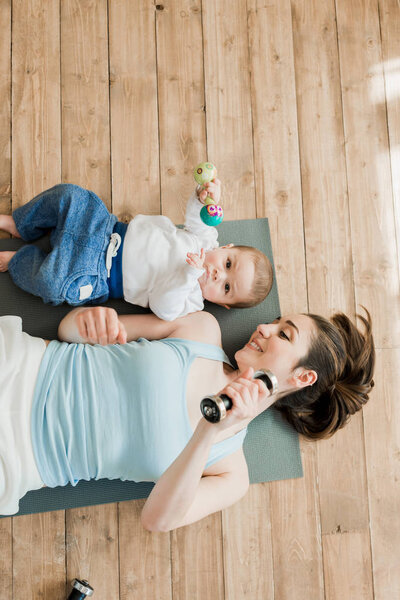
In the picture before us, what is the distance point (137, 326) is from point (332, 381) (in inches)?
24.4

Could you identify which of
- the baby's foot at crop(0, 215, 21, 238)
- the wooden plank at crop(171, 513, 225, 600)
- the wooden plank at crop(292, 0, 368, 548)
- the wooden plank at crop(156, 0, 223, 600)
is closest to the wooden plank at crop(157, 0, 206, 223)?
the wooden plank at crop(156, 0, 223, 600)

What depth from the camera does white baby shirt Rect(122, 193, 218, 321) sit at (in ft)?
4.83

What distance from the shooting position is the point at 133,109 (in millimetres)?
1796

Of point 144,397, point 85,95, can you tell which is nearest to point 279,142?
point 85,95

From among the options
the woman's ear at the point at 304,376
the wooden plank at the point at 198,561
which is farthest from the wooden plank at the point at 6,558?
the woman's ear at the point at 304,376

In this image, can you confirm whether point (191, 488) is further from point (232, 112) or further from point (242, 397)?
point (232, 112)

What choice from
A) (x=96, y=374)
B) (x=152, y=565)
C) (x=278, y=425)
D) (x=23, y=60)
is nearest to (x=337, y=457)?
(x=278, y=425)

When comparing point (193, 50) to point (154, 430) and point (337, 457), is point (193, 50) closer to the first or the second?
point (154, 430)

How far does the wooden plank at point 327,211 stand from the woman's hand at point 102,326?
0.84 m

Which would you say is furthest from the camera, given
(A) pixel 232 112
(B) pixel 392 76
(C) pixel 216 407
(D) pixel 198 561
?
(B) pixel 392 76

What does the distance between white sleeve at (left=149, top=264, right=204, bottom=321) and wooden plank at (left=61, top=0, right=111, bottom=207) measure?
46 cm

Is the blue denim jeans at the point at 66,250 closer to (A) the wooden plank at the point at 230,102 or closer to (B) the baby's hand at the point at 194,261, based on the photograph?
(B) the baby's hand at the point at 194,261

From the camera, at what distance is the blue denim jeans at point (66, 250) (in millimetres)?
1451

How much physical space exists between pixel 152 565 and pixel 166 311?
2.84ft
